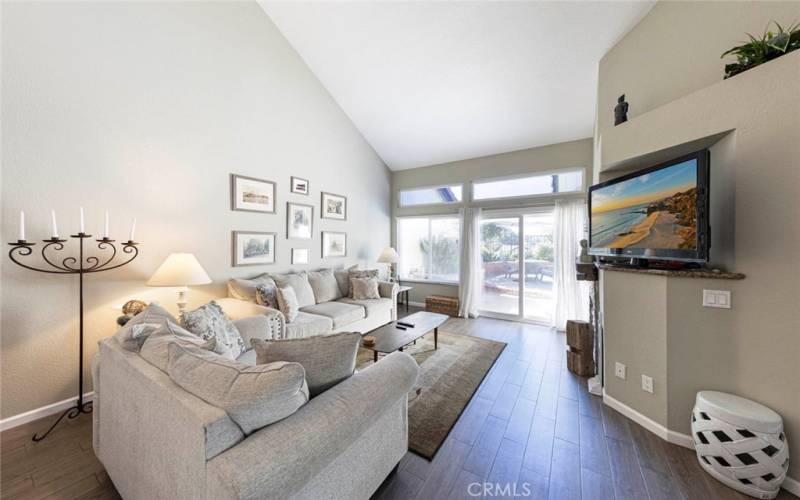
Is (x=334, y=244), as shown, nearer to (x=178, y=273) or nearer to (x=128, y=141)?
(x=178, y=273)

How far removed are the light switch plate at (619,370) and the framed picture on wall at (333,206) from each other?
4105 millimetres

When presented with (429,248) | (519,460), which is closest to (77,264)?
(519,460)

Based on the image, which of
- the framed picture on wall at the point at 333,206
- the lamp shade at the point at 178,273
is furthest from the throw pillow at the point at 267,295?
the framed picture on wall at the point at 333,206

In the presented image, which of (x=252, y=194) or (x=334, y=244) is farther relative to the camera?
(x=334, y=244)

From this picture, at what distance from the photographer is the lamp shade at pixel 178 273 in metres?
2.42

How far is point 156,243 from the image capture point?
2727 millimetres

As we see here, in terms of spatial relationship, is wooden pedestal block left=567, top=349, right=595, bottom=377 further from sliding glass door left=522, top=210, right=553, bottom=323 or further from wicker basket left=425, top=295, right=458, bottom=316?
wicker basket left=425, top=295, right=458, bottom=316

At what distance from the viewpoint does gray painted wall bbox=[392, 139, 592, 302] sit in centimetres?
429

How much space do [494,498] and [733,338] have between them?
179 cm

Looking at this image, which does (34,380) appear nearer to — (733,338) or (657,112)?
(733,338)

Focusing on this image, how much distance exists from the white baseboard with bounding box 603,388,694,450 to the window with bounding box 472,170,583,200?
3.14 meters

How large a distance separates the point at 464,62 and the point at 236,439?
13.6 feet

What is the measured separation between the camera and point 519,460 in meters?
1.73

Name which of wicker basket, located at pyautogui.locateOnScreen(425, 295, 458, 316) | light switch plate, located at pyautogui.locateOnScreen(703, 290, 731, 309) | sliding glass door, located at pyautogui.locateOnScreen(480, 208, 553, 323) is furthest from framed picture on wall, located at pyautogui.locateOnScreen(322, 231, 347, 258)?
light switch plate, located at pyautogui.locateOnScreen(703, 290, 731, 309)
